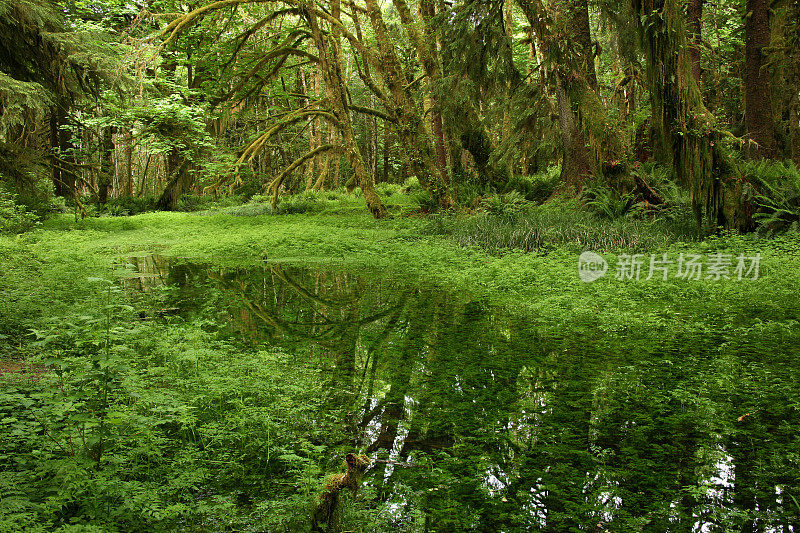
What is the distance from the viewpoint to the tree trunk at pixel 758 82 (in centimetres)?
1226

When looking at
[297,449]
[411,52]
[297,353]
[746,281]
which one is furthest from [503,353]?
[411,52]

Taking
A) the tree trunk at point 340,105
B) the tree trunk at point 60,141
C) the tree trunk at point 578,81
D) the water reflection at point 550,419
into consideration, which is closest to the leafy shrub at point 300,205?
the tree trunk at point 340,105

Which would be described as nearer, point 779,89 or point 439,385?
point 439,385

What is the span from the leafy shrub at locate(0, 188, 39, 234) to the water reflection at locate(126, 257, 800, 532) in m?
10.5

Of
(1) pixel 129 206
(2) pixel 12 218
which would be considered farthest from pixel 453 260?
(1) pixel 129 206

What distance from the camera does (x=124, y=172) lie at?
4331cm

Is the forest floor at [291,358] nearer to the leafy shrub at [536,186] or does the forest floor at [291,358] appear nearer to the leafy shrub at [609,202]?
the leafy shrub at [609,202]

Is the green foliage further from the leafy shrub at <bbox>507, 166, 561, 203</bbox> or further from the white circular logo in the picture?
the leafy shrub at <bbox>507, 166, 561, 203</bbox>

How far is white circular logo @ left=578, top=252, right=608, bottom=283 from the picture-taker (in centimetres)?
803

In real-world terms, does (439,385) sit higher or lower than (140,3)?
lower

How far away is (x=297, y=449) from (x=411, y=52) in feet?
69.7

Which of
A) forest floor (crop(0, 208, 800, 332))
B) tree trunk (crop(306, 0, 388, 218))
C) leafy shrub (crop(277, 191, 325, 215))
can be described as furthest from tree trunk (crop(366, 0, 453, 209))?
leafy shrub (crop(277, 191, 325, 215))

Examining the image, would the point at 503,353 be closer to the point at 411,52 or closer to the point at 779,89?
the point at 779,89

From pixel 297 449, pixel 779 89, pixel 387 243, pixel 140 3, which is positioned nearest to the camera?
pixel 297 449
